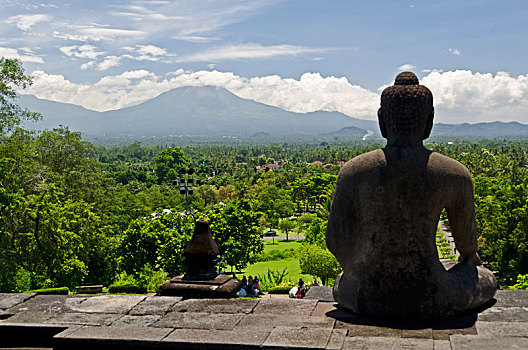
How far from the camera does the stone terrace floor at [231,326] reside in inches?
173

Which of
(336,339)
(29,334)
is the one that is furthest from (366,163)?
(29,334)

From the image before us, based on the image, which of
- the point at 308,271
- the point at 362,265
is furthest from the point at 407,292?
the point at 308,271

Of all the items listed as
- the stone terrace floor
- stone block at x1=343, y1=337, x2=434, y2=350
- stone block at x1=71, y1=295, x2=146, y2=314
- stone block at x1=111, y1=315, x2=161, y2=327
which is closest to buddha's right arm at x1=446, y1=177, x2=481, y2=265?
the stone terrace floor

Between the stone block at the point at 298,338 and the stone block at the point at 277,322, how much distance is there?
11.4 inches

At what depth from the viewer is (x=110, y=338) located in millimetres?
4715

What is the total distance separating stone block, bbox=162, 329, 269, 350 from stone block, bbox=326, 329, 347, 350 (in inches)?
24.4

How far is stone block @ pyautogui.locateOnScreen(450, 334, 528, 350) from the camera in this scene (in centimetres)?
409

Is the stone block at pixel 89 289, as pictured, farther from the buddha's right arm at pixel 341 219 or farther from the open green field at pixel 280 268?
the buddha's right arm at pixel 341 219

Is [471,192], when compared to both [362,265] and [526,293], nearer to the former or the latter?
[362,265]

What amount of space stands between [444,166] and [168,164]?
10475 centimetres

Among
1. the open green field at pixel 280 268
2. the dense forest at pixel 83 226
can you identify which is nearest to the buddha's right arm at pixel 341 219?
the dense forest at pixel 83 226

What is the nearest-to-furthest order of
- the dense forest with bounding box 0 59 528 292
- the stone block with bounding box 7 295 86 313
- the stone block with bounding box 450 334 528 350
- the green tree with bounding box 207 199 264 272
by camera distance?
the stone block with bounding box 450 334 528 350 → the stone block with bounding box 7 295 86 313 → the dense forest with bounding box 0 59 528 292 → the green tree with bounding box 207 199 264 272

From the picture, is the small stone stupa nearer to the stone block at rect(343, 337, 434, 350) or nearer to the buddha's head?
the stone block at rect(343, 337, 434, 350)

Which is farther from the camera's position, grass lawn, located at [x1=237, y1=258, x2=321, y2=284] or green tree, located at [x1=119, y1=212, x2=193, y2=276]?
grass lawn, located at [x1=237, y1=258, x2=321, y2=284]
